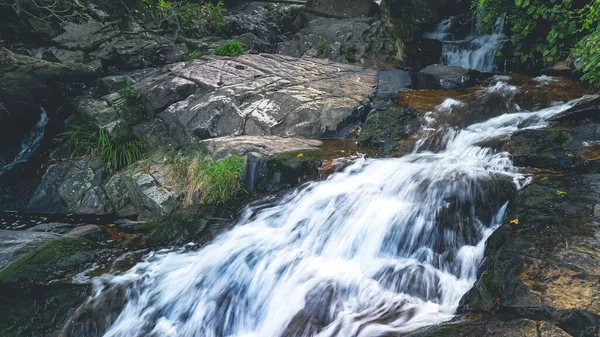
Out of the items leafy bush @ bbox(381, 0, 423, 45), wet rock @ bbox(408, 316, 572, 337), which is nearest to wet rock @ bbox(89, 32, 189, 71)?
leafy bush @ bbox(381, 0, 423, 45)

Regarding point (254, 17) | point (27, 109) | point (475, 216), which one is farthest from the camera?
point (254, 17)

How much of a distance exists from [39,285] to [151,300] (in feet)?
4.34

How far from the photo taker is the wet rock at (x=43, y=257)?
192 inches

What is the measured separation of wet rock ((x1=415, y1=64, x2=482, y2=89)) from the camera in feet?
30.5

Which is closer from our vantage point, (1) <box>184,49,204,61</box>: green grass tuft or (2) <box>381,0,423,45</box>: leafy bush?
(1) <box>184,49,204,61</box>: green grass tuft

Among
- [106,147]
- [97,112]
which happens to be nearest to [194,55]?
[97,112]

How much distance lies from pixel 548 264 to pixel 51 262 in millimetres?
5456

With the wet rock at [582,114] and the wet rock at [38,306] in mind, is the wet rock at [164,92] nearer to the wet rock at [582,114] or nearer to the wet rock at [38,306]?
the wet rock at [38,306]

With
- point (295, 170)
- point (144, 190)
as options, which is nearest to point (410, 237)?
point (295, 170)

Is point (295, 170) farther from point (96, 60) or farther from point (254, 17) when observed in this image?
point (254, 17)

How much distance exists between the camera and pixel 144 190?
742cm

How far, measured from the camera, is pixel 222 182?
21.8 ft

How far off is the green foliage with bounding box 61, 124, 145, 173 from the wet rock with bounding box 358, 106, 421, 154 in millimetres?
4815

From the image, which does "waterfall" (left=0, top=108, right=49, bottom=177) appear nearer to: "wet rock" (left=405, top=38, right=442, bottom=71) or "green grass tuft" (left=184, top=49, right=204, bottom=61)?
"green grass tuft" (left=184, top=49, right=204, bottom=61)
